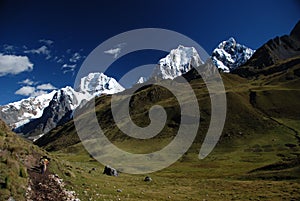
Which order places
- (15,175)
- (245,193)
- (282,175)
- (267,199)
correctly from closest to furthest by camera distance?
1. (15,175)
2. (267,199)
3. (245,193)
4. (282,175)

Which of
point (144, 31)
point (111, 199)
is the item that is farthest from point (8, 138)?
point (144, 31)

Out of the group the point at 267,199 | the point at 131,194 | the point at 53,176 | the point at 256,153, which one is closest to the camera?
the point at 53,176

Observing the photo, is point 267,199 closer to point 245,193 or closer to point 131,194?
point 245,193

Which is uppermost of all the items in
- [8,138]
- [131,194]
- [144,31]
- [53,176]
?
[144,31]

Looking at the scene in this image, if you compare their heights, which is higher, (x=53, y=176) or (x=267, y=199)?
(x=53, y=176)

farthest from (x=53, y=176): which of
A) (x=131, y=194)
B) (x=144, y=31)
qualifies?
(x=144, y=31)

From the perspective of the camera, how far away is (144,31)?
69312 mm

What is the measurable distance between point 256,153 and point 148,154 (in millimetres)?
65583

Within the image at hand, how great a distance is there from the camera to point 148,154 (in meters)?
198

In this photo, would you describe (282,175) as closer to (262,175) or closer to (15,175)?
(262,175)

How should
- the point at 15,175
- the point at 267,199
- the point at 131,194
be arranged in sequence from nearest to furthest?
the point at 15,175 < the point at 131,194 < the point at 267,199

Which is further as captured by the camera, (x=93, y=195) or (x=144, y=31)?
(x=144, y=31)

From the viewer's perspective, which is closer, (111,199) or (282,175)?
(111,199)

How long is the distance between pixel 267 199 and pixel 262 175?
2741cm
